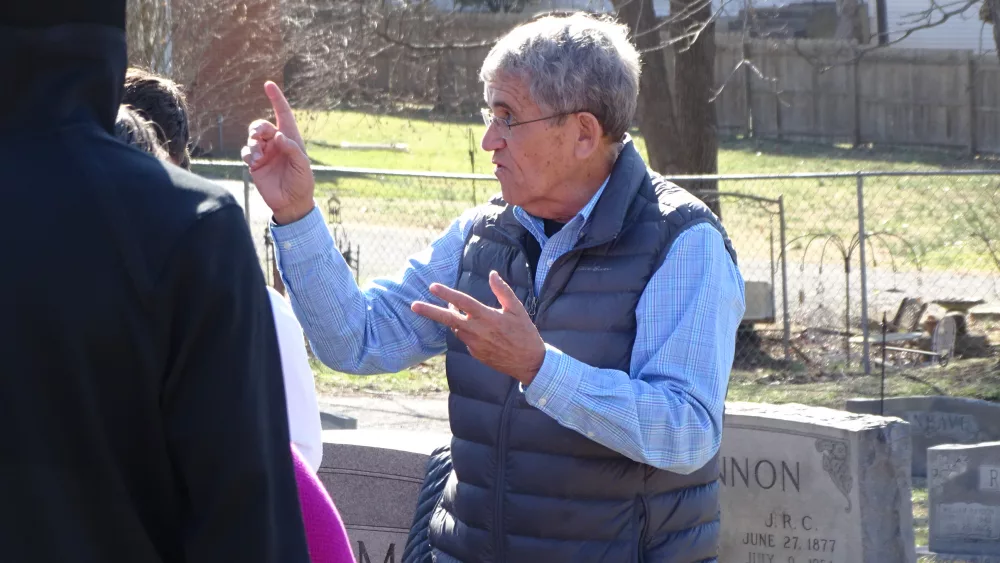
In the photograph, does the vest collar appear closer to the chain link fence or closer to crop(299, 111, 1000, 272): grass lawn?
the chain link fence

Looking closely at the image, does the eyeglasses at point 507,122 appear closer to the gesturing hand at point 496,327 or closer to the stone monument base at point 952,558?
the gesturing hand at point 496,327

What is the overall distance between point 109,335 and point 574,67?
5.06ft

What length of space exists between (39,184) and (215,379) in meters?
0.27

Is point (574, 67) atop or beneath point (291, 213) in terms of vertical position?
atop

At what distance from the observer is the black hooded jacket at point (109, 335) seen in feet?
4.13

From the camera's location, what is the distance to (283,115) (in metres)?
2.71

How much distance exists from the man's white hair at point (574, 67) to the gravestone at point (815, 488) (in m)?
2.46

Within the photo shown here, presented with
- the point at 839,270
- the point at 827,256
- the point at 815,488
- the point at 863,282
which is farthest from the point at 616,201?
the point at 827,256

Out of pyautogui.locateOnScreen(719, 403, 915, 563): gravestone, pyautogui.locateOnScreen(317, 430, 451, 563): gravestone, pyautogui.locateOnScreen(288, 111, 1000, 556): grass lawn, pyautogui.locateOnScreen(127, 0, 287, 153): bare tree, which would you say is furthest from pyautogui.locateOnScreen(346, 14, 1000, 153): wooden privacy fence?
pyautogui.locateOnScreen(317, 430, 451, 563): gravestone

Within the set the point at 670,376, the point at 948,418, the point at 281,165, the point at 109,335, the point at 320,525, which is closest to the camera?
the point at 109,335

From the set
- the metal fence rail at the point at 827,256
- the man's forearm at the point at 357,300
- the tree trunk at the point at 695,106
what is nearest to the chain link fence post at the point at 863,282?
the metal fence rail at the point at 827,256

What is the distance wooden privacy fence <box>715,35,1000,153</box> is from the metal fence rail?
920cm

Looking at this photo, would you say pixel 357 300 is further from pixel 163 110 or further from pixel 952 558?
pixel 952 558

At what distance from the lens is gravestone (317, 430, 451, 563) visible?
4.42m
